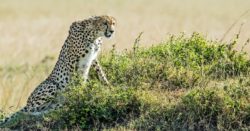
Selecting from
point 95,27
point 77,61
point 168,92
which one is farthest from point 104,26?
point 168,92

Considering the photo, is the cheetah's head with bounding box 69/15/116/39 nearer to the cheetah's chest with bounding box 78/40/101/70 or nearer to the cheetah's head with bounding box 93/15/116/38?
the cheetah's head with bounding box 93/15/116/38

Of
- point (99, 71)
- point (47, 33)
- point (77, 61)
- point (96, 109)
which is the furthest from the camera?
point (47, 33)

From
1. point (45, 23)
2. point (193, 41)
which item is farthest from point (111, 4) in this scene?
point (193, 41)

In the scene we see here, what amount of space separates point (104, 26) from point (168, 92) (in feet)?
3.83

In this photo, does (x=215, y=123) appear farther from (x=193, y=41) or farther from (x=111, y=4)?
(x=111, y=4)

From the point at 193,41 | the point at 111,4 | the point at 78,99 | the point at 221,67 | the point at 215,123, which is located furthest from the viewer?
the point at 111,4

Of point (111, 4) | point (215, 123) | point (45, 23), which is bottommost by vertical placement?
point (215, 123)

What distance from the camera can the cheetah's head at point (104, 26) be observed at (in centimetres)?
816

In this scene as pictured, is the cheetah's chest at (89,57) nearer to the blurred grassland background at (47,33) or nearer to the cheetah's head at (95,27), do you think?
the cheetah's head at (95,27)

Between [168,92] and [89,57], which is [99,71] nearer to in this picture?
[89,57]

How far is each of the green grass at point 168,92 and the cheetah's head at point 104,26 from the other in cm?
31

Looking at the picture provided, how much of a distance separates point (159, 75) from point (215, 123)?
116cm

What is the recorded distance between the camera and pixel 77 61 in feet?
27.1

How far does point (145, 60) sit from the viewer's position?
26.3 ft
